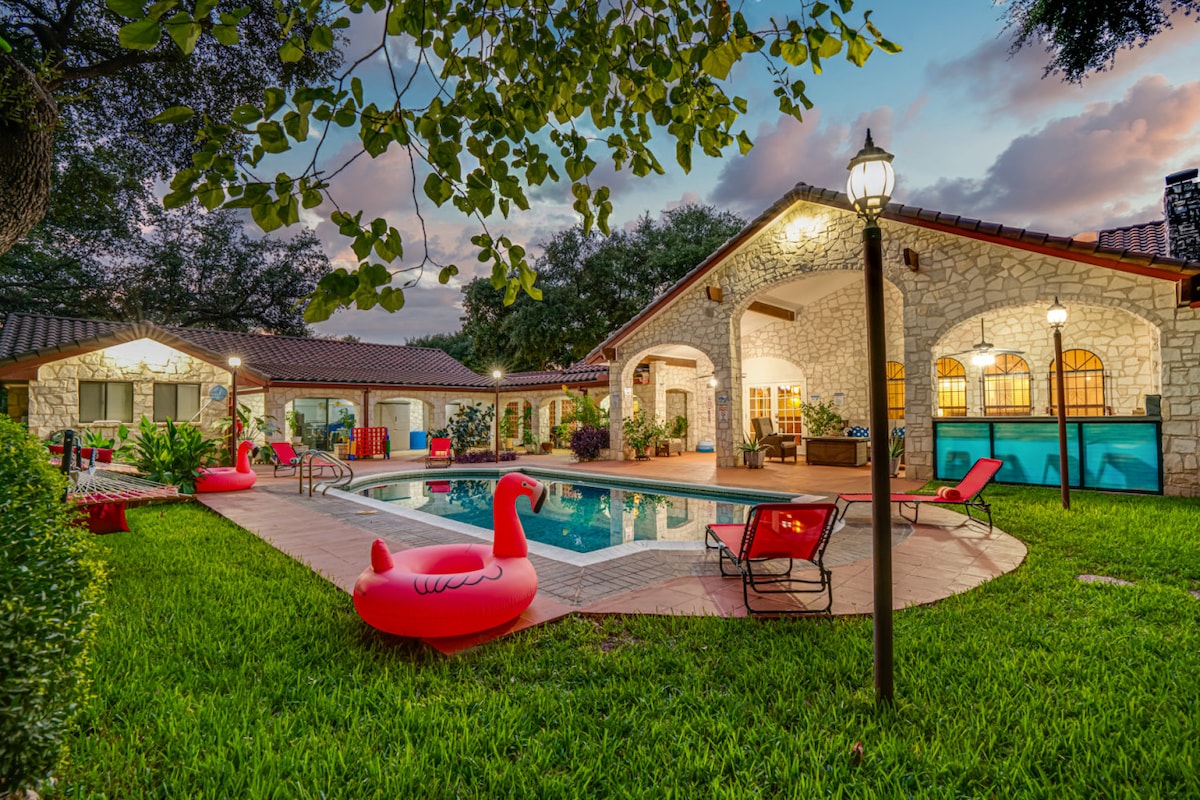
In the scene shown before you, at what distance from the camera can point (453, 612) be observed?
335 cm

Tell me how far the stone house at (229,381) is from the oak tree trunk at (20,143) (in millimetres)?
8565

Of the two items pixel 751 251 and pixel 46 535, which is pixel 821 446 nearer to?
pixel 751 251

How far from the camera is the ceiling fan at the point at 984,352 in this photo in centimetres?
1304

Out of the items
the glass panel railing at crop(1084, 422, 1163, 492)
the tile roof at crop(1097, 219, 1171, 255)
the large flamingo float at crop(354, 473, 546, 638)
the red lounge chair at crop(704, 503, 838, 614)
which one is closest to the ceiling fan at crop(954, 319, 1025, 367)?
the tile roof at crop(1097, 219, 1171, 255)

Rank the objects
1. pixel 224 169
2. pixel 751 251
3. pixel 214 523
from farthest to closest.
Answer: pixel 751 251 → pixel 214 523 → pixel 224 169

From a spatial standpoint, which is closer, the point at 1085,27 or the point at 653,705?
the point at 653,705

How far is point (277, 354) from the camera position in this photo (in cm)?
1859

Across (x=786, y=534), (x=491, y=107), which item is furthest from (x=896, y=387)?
(x=491, y=107)

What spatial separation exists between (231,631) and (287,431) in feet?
48.7

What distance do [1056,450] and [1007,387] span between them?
17.8ft

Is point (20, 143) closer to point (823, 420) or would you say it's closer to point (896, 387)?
point (823, 420)

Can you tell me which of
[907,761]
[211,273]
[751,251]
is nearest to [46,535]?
[907,761]

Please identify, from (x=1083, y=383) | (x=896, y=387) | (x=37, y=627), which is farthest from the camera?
(x=896, y=387)

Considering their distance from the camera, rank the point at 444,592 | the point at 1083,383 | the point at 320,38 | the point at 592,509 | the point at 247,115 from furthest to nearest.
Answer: the point at 1083,383 → the point at 592,509 → the point at 444,592 → the point at 320,38 → the point at 247,115
